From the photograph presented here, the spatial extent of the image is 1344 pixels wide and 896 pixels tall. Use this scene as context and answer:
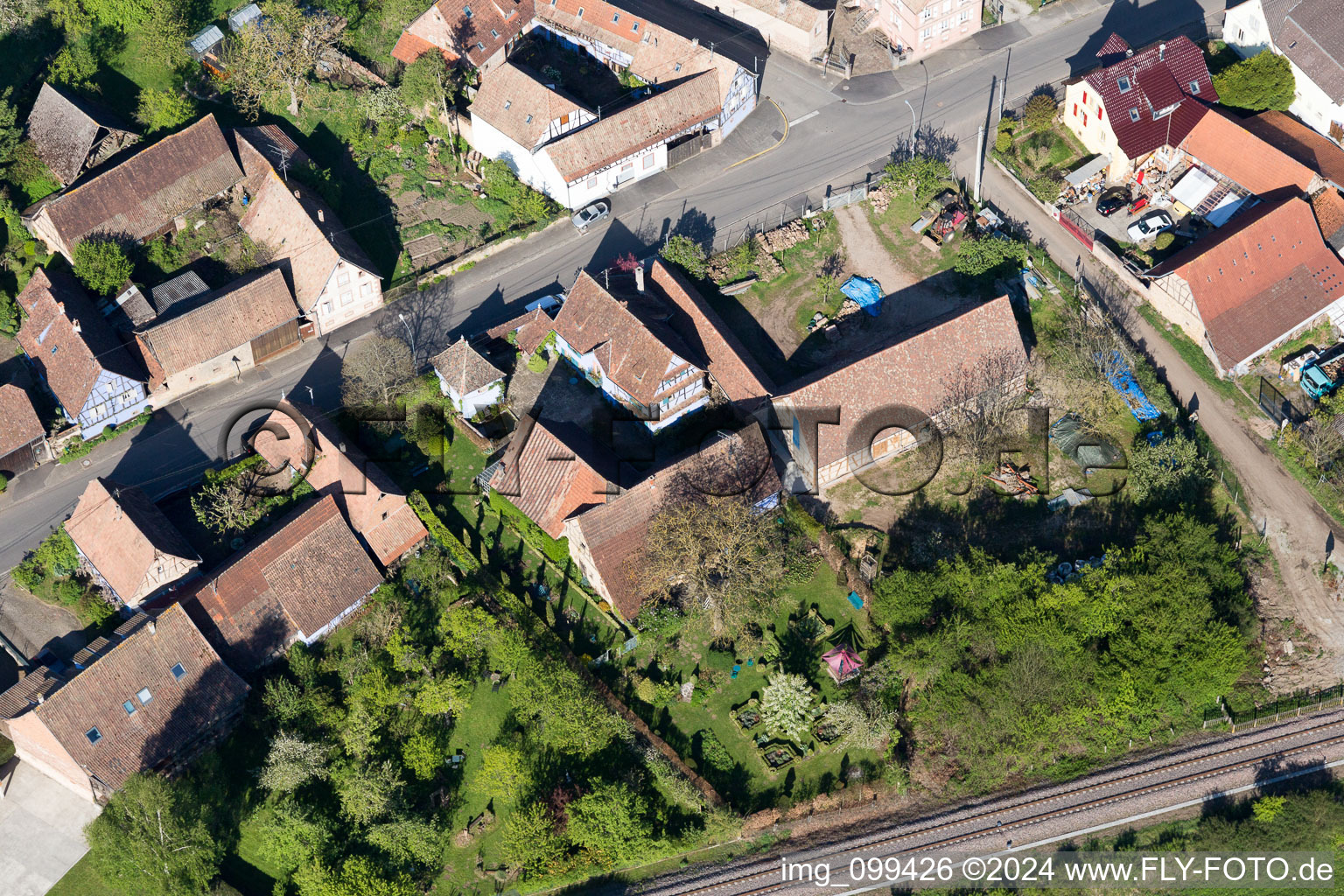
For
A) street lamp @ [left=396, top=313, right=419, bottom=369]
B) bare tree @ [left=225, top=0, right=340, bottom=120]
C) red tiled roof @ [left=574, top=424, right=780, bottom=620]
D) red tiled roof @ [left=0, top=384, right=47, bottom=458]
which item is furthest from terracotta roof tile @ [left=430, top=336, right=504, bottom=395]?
bare tree @ [left=225, top=0, right=340, bottom=120]

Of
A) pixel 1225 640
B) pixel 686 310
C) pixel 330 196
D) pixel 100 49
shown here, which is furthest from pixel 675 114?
pixel 1225 640

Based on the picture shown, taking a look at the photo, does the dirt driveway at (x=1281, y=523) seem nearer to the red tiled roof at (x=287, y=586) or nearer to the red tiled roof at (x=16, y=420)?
the red tiled roof at (x=287, y=586)

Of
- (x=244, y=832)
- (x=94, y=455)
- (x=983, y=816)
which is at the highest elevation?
(x=94, y=455)

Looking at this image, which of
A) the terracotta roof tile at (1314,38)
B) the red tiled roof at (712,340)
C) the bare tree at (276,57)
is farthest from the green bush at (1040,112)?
the bare tree at (276,57)

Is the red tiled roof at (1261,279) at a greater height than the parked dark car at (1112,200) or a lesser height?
lesser

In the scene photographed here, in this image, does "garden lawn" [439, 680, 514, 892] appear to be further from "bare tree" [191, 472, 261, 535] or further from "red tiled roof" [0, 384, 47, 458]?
"red tiled roof" [0, 384, 47, 458]

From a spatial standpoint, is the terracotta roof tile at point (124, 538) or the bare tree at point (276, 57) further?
the bare tree at point (276, 57)

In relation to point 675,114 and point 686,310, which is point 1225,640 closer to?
point 686,310
